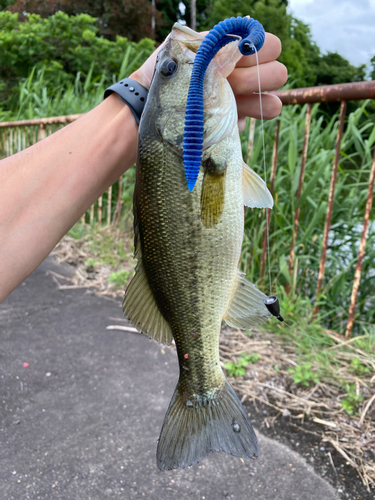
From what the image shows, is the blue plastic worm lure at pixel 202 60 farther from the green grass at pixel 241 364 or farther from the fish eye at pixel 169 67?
the green grass at pixel 241 364

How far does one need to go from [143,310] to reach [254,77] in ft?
2.57

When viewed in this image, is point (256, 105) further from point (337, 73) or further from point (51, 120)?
point (337, 73)

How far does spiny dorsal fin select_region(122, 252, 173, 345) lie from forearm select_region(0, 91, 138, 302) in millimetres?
319

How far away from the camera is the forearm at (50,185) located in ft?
3.83

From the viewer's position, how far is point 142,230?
3.41 feet

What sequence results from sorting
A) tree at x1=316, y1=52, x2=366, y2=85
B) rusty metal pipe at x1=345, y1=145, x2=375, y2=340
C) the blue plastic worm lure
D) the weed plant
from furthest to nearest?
tree at x1=316, y1=52, x2=366, y2=85 < the weed plant < rusty metal pipe at x1=345, y1=145, x2=375, y2=340 < the blue plastic worm lure

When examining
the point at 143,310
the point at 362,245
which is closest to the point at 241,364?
the point at 362,245

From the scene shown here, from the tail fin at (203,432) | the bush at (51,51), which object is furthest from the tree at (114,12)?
the tail fin at (203,432)

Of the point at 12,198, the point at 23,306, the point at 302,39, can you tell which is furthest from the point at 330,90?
the point at 302,39

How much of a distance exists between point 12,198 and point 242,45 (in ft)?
2.65

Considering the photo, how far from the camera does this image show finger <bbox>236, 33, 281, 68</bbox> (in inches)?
43.6

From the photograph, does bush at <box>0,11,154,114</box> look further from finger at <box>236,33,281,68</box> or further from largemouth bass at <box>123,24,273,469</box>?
largemouth bass at <box>123,24,273,469</box>

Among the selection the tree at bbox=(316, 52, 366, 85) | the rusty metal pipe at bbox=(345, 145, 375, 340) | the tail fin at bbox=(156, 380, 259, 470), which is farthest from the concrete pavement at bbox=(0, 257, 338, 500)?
the tree at bbox=(316, 52, 366, 85)

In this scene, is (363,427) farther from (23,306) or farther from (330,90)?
(23,306)
